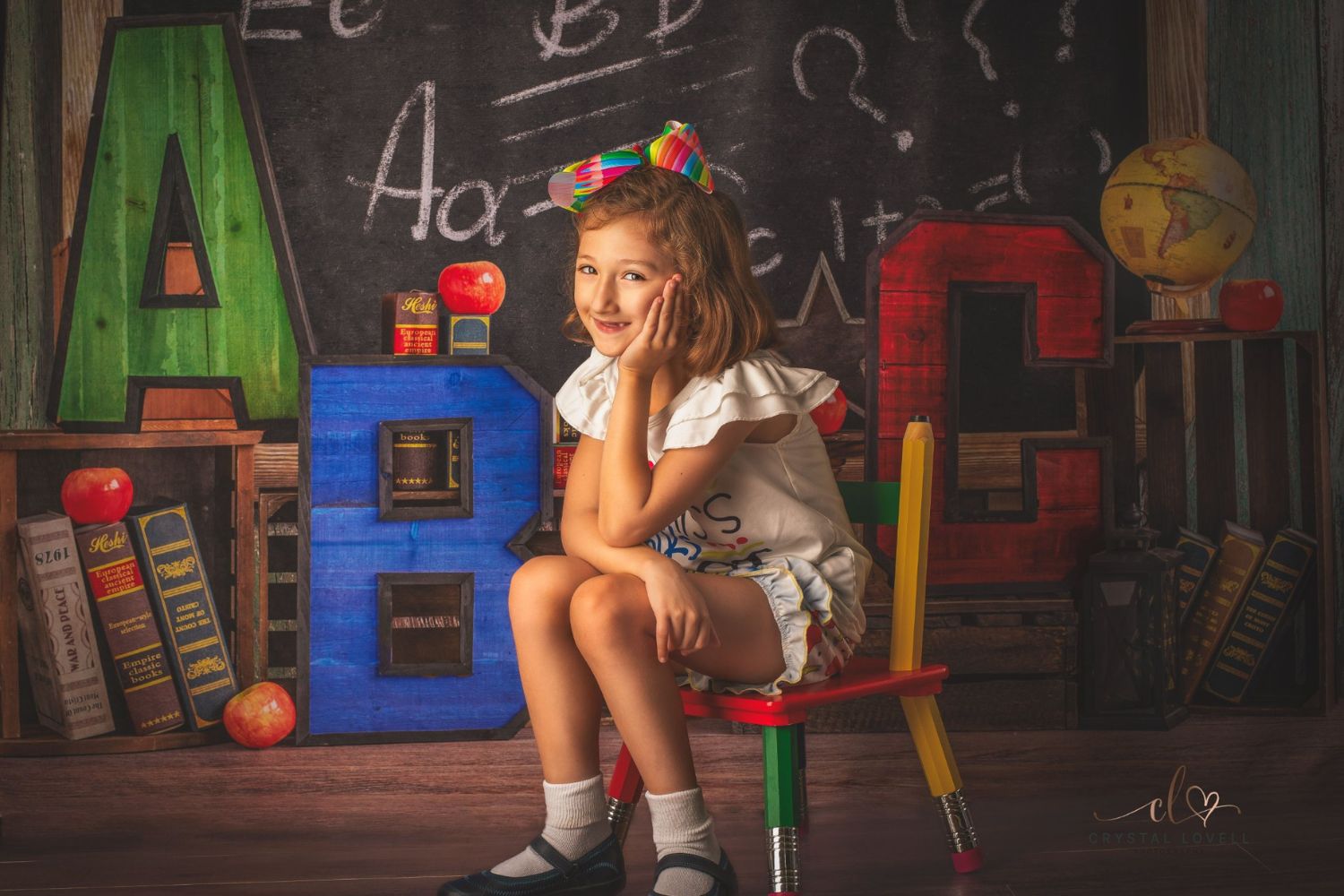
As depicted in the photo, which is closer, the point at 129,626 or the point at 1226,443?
the point at 129,626

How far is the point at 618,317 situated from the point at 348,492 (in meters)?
0.89

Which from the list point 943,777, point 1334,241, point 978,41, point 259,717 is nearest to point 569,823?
point 943,777

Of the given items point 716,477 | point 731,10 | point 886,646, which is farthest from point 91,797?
point 731,10

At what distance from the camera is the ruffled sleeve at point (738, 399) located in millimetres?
1638

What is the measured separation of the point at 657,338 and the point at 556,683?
487 mm

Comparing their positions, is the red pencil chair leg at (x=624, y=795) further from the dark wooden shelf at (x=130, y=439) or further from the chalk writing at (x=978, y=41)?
the chalk writing at (x=978, y=41)

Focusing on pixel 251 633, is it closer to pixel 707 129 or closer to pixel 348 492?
pixel 348 492

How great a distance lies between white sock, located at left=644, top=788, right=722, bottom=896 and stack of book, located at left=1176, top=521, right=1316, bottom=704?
1408 mm

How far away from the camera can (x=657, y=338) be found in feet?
5.35

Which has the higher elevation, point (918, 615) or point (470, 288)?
point (470, 288)

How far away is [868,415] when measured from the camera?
8.15 feet

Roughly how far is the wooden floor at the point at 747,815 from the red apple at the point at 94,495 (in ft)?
1.53

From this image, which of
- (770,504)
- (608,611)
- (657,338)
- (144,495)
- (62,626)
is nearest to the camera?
(608,611)

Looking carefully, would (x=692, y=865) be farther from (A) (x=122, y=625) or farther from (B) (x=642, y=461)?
(A) (x=122, y=625)
